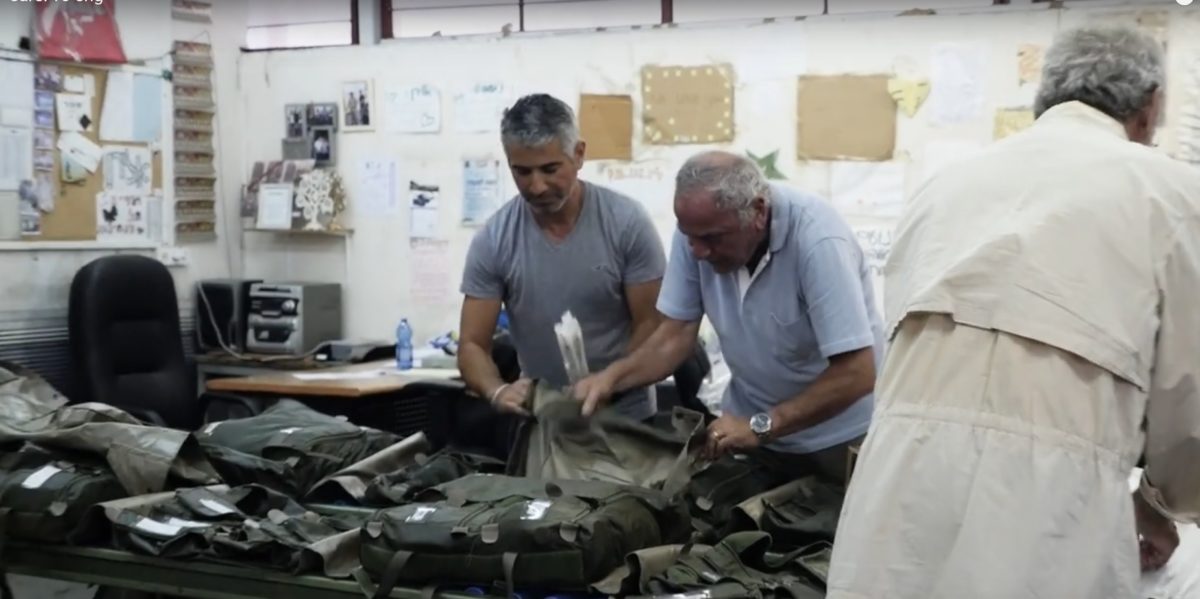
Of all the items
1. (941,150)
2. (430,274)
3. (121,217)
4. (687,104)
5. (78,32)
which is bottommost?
(430,274)

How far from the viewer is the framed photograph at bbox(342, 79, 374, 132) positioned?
602 cm

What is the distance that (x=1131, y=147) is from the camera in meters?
1.98

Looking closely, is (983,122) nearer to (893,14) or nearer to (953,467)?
(893,14)

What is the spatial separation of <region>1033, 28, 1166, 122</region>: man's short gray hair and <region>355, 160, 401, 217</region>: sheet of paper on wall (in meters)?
4.26

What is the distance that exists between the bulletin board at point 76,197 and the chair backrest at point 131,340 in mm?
292

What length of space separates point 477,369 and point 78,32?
3.03m

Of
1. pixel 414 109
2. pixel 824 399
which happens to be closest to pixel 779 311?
pixel 824 399

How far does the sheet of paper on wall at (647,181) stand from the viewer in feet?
17.6

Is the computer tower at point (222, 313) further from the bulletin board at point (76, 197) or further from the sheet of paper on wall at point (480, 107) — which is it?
the sheet of paper on wall at point (480, 107)

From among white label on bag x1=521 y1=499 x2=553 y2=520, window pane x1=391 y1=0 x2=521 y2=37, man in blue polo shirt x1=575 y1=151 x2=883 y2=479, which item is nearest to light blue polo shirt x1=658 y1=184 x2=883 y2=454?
man in blue polo shirt x1=575 y1=151 x2=883 y2=479

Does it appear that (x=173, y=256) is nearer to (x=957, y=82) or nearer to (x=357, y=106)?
(x=357, y=106)

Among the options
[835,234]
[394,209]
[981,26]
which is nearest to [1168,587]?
[835,234]

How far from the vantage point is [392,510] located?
107 inches

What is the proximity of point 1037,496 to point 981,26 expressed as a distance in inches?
129
